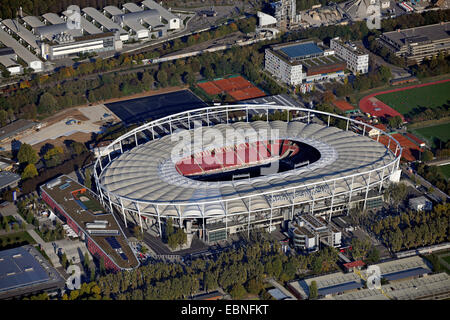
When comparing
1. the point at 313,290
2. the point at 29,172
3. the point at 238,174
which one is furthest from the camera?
the point at 29,172

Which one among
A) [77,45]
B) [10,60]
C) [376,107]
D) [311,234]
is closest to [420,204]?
[311,234]

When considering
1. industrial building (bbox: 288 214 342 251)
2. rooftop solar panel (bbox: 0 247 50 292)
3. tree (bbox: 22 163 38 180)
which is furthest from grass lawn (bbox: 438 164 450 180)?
tree (bbox: 22 163 38 180)

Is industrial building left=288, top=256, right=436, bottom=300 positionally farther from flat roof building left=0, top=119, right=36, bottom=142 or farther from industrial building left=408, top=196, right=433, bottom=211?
flat roof building left=0, top=119, right=36, bottom=142

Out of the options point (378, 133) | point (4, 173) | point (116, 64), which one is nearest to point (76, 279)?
point (4, 173)

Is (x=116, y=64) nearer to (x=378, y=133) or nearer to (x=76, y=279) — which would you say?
(x=378, y=133)

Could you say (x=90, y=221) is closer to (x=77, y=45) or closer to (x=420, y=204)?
(x=420, y=204)

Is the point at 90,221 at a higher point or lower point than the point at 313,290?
higher
